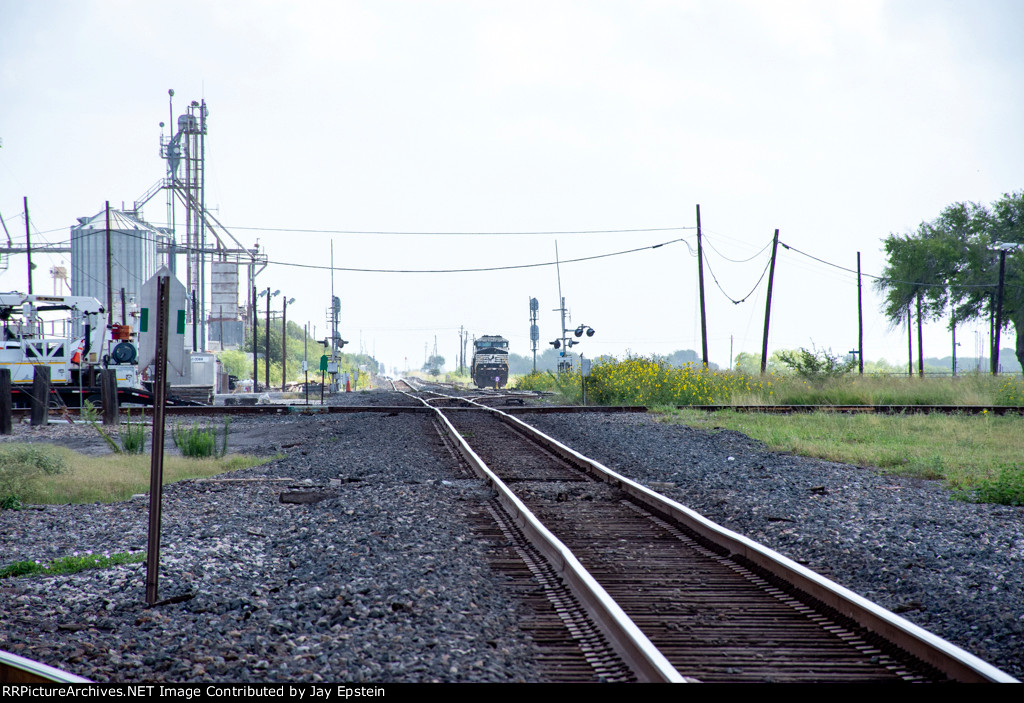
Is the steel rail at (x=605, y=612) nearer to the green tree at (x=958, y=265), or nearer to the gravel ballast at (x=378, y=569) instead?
the gravel ballast at (x=378, y=569)

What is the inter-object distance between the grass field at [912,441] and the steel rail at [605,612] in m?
5.38

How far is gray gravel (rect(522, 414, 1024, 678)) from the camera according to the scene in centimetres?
502

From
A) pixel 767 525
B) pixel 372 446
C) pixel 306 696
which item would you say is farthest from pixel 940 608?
pixel 372 446

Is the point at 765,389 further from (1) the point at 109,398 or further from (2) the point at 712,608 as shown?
(2) the point at 712,608

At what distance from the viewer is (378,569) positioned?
5.88 metres

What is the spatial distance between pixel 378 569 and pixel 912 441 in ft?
40.8

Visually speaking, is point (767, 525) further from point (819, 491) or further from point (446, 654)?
point (446, 654)

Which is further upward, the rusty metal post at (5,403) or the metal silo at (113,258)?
the metal silo at (113,258)

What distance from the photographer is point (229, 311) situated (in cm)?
6806

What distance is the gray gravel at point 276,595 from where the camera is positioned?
4.10m

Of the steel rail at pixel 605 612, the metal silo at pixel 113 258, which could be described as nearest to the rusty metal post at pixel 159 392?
the steel rail at pixel 605 612

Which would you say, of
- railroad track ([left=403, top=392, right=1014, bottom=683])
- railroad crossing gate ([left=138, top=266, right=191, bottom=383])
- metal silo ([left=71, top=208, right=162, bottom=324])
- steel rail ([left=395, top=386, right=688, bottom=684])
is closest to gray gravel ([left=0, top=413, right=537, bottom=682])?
steel rail ([left=395, top=386, right=688, bottom=684])

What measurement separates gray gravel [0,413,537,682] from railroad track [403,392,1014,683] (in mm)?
586

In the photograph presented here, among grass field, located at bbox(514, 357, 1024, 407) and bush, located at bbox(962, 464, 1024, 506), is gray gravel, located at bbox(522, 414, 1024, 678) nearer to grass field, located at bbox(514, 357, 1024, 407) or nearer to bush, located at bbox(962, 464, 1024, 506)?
bush, located at bbox(962, 464, 1024, 506)
